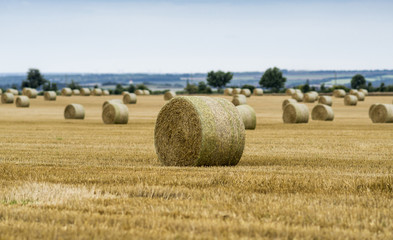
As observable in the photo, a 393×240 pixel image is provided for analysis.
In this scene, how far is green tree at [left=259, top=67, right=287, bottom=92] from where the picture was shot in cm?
14100

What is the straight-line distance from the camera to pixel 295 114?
123 ft

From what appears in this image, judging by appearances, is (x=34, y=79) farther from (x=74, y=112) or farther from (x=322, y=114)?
(x=322, y=114)

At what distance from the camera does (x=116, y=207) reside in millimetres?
8742

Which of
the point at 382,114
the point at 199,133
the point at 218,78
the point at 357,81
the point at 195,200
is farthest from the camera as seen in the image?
the point at 218,78

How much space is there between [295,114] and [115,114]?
10202mm

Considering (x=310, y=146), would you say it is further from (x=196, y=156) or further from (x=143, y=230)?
(x=143, y=230)

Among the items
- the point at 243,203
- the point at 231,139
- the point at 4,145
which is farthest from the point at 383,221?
the point at 4,145

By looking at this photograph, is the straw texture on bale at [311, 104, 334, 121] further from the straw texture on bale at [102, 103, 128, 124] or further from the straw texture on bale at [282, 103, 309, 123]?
the straw texture on bale at [102, 103, 128, 124]

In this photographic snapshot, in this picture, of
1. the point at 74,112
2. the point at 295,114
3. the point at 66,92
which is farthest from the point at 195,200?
the point at 66,92

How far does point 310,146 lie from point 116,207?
1378cm

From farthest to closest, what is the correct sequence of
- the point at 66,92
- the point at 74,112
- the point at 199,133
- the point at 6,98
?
the point at 66,92 → the point at 6,98 → the point at 74,112 → the point at 199,133

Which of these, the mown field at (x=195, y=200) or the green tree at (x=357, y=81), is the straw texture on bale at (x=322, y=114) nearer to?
the mown field at (x=195, y=200)

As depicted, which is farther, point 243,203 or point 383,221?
point 243,203

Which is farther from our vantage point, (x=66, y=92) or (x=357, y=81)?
Result: (x=357, y=81)
